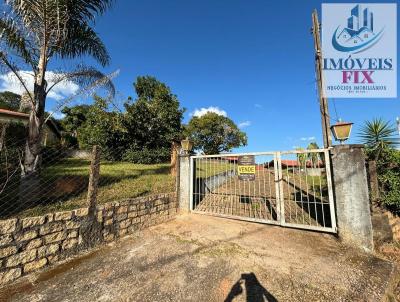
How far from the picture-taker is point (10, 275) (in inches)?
106

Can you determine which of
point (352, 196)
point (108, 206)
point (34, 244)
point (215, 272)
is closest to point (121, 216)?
point (108, 206)

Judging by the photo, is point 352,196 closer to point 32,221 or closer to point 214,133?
point 32,221

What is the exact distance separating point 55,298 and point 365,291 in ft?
12.5

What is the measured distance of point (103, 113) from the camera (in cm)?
1598

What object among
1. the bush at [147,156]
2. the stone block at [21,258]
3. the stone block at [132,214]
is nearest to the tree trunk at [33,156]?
the stone block at [21,258]

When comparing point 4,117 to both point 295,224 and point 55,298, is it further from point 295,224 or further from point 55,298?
point 295,224

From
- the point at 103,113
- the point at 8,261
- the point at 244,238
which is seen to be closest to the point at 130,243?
the point at 8,261

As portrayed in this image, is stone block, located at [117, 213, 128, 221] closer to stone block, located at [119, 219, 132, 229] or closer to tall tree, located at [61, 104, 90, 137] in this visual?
stone block, located at [119, 219, 132, 229]

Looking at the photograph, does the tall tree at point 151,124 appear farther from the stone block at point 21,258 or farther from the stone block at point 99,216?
the stone block at point 21,258

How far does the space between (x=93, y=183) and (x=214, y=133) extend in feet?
92.9

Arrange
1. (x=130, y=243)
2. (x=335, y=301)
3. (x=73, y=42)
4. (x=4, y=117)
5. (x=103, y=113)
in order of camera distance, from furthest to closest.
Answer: (x=4, y=117) → (x=103, y=113) → (x=73, y=42) → (x=130, y=243) → (x=335, y=301)

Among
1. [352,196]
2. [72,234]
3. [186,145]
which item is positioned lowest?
[72,234]

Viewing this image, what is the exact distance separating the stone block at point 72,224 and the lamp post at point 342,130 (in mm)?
5087

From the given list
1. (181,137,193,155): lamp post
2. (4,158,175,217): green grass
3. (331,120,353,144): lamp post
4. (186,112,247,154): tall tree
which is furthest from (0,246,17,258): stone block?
(186,112,247,154): tall tree
